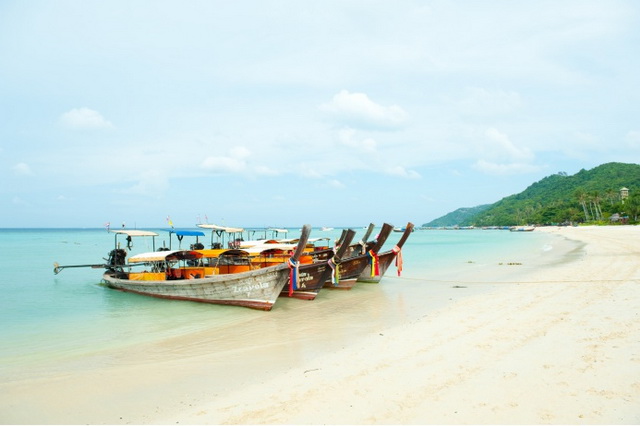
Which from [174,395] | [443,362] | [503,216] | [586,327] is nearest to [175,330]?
[174,395]

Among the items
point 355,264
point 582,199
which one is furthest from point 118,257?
point 582,199

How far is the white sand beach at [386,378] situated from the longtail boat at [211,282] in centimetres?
233

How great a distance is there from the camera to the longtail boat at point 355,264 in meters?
16.2

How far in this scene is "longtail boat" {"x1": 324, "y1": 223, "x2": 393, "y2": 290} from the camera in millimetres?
16234

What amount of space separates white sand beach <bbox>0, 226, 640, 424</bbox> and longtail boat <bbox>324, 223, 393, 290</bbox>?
6282mm

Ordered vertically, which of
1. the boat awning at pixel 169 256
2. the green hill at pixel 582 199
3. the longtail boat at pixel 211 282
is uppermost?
the green hill at pixel 582 199

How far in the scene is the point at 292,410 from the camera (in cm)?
509

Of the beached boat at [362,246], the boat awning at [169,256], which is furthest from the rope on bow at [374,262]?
the boat awning at [169,256]

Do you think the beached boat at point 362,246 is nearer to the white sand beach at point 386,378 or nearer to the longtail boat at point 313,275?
the longtail boat at point 313,275

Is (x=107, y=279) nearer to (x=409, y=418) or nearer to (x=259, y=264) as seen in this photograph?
(x=259, y=264)

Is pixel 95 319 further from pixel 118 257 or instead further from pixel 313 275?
pixel 118 257

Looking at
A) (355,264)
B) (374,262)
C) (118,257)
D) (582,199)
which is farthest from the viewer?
(582,199)

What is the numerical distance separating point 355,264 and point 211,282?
6198mm

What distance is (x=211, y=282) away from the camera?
13406 millimetres
